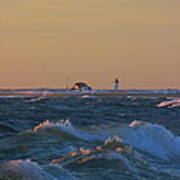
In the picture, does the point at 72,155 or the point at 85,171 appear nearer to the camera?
the point at 85,171

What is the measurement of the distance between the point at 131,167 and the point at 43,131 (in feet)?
25.6

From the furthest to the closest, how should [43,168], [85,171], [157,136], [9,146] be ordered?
[157,136]
[9,146]
[85,171]
[43,168]

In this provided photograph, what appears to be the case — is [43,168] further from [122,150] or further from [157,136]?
[157,136]

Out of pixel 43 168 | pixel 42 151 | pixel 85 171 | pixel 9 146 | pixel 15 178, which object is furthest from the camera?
pixel 9 146

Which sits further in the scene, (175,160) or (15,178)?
(175,160)

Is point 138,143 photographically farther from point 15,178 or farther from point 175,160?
point 15,178

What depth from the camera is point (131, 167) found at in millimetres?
17656

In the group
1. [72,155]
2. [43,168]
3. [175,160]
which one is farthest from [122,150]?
[43,168]

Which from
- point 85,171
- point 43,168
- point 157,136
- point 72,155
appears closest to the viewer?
point 43,168

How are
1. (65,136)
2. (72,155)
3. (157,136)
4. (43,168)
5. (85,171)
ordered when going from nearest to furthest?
(43,168) < (85,171) < (72,155) < (65,136) < (157,136)

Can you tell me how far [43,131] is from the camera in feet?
82.5

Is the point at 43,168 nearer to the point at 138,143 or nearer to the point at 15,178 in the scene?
the point at 15,178

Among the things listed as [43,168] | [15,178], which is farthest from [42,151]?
[15,178]

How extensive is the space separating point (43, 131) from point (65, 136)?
0.83 meters
